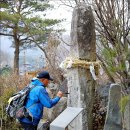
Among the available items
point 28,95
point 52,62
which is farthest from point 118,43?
point 52,62

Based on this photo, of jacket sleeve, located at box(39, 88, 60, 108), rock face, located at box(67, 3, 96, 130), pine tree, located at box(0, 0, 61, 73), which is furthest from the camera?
pine tree, located at box(0, 0, 61, 73)

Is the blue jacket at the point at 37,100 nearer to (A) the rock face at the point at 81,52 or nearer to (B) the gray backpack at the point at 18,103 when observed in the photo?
(B) the gray backpack at the point at 18,103

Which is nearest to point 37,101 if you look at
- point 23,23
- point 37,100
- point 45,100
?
point 37,100

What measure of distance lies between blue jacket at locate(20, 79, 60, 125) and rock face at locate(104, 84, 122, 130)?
0.80 meters

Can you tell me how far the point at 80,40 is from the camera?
21.4 feet

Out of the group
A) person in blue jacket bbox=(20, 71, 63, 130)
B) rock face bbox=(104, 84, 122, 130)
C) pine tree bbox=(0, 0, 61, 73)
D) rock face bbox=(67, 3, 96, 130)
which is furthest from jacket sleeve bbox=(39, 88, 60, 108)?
pine tree bbox=(0, 0, 61, 73)

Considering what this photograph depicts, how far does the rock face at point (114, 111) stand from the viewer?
5438 mm

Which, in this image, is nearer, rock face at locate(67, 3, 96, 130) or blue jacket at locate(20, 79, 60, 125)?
blue jacket at locate(20, 79, 60, 125)

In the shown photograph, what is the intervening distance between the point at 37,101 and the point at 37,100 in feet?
0.08

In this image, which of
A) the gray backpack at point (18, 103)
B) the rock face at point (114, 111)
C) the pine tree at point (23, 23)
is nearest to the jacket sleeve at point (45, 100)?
the gray backpack at point (18, 103)

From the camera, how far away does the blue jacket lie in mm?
5676

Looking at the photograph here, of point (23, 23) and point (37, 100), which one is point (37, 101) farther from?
→ point (23, 23)

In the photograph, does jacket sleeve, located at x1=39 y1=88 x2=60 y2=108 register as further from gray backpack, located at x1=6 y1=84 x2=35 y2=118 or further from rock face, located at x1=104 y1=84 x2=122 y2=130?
rock face, located at x1=104 y1=84 x2=122 y2=130

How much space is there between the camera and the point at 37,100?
577 cm
